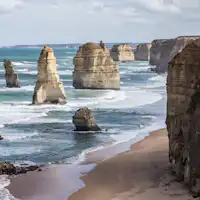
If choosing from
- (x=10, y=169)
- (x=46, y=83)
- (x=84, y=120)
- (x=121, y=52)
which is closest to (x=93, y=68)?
(x=46, y=83)

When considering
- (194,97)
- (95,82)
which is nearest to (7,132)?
(194,97)

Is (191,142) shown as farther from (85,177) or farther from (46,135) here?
(46,135)

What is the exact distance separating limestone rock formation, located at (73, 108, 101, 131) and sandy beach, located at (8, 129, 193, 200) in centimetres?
659

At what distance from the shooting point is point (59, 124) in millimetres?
35875

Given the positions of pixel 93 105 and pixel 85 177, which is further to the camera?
pixel 93 105

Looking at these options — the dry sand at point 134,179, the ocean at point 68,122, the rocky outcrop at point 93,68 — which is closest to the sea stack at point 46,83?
the ocean at point 68,122

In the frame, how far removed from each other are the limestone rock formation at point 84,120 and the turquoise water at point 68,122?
0.68 metres

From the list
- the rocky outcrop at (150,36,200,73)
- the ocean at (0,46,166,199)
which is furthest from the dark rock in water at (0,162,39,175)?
the rocky outcrop at (150,36,200,73)

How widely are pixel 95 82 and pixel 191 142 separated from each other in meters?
41.7

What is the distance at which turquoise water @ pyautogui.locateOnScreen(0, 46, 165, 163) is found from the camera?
2762cm

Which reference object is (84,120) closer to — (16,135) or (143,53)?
(16,135)

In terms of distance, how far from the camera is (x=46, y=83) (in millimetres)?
45531

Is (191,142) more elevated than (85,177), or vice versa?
(191,142)

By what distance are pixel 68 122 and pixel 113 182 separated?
1590 cm
